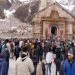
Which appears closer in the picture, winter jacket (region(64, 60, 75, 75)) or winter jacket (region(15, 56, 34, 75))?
winter jacket (region(15, 56, 34, 75))

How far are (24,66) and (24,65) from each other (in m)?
0.03

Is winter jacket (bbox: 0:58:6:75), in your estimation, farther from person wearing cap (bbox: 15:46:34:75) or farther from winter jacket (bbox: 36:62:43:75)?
person wearing cap (bbox: 15:46:34:75)

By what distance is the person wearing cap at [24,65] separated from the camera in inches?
391

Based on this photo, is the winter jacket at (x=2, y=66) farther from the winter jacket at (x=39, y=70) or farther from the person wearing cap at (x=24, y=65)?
the person wearing cap at (x=24, y=65)

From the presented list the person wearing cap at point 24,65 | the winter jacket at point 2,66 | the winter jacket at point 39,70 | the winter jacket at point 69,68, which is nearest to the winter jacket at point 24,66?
the person wearing cap at point 24,65

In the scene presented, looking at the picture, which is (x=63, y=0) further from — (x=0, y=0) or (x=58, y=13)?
(x=58, y=13)

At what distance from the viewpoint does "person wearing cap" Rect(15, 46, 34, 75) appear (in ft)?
32.6

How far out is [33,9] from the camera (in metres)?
78.6

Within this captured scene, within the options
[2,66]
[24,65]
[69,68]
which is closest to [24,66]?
[24,65]

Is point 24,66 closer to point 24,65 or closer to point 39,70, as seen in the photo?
point 24,65

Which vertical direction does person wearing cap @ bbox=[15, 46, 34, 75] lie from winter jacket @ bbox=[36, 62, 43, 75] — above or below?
above

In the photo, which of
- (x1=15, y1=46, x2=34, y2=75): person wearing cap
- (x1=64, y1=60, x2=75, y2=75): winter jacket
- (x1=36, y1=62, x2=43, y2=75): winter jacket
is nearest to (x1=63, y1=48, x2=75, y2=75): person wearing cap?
(x1=64, y1=60, x2=75, y2=75): winter jacket

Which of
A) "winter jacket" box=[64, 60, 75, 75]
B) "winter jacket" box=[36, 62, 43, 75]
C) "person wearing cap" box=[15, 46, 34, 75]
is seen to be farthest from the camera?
"winter jacket" box=[36, 62, 43, 75]

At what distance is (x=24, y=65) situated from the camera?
9.92m
